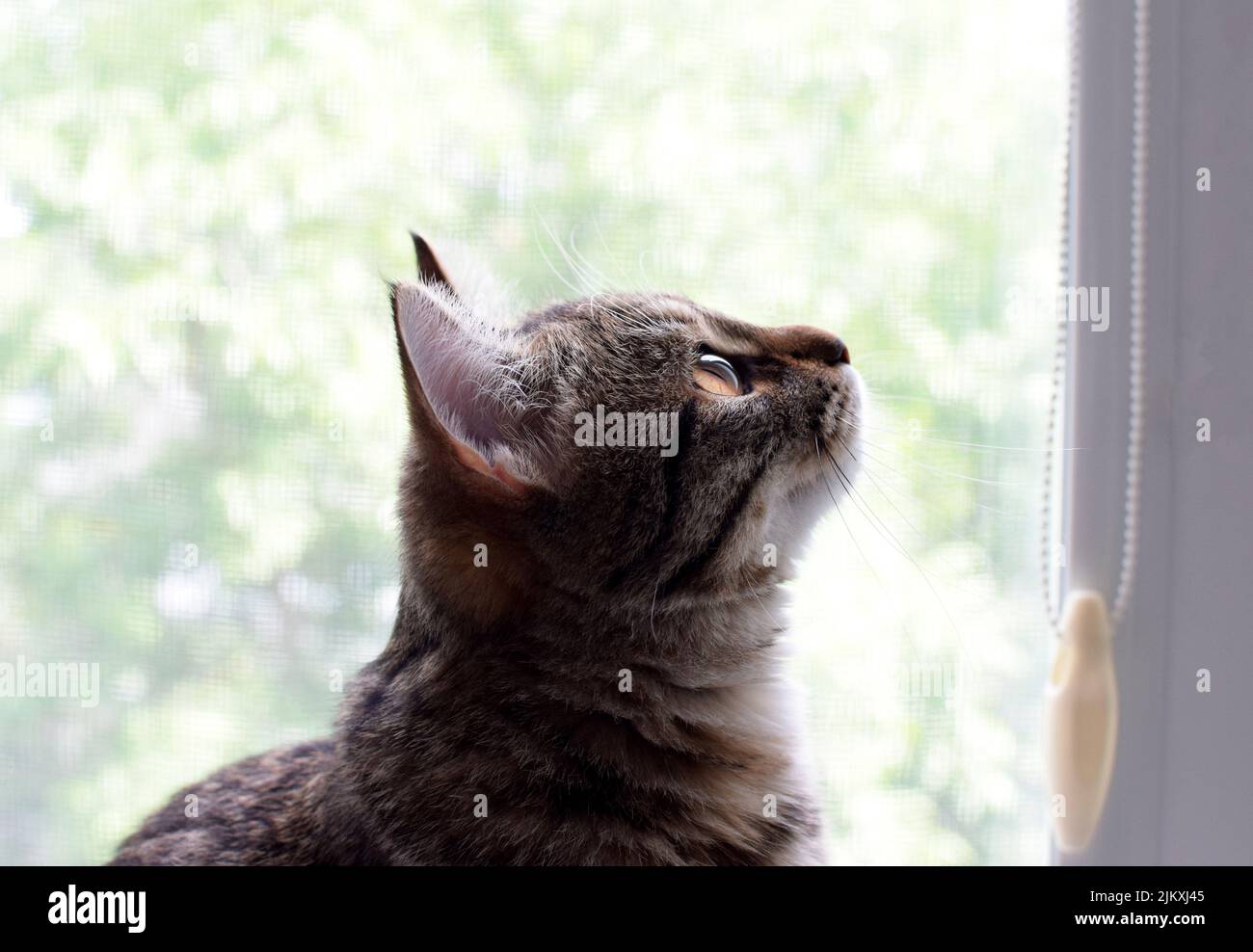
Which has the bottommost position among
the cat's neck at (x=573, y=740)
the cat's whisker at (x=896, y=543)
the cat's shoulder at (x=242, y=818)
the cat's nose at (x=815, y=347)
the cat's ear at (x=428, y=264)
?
the cat's shoulder at (x=242, y=818)

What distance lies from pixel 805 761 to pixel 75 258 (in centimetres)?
96

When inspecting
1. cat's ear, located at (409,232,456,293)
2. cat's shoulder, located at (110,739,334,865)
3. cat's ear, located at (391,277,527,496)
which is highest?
cat's ear, located at (409,232,456,293)

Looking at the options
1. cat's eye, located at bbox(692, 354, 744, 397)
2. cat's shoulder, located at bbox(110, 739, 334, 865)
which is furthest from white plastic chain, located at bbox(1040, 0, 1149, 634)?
cat's shoulder, located at bbox(110, 739, 334, 865)

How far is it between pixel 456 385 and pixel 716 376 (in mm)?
232

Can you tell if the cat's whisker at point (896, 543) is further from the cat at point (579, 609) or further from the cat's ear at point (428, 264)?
the cat's ear at point (428, 264)

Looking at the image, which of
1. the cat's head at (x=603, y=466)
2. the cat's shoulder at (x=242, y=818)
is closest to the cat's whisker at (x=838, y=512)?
the cat's head at (x=603, y=466)

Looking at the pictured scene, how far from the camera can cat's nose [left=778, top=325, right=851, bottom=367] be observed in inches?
34.7

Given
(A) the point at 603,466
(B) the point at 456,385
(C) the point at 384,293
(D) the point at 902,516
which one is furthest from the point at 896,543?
(C) the point at 384,293

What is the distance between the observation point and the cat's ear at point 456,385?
2.34 ft

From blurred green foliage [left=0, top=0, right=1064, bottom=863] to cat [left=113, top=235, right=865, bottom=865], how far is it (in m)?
0.20

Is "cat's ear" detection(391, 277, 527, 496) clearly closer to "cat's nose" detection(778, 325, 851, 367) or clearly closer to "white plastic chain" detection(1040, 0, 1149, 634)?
"cat's nose" detection(778, 325, 851, 367)

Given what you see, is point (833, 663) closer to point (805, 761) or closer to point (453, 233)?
point (805, 761)

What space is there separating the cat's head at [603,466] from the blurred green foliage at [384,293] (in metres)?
0.19

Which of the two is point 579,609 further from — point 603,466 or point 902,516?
point 902,516
